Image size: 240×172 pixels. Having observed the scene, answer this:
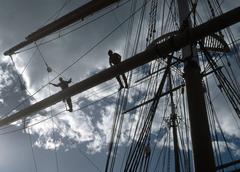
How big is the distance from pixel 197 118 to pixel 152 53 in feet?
8.19

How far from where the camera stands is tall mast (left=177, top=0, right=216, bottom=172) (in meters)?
4.78

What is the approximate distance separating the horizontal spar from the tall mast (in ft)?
1.02

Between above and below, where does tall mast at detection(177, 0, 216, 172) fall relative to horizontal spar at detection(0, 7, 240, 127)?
below

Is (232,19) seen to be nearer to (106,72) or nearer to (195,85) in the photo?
(195,85)

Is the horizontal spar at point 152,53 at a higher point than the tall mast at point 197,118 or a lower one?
higher

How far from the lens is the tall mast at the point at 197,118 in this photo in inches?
188

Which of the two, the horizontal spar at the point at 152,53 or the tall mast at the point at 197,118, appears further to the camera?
the horizontal spar at the point at 152,53

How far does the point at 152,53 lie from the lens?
736 centimetres

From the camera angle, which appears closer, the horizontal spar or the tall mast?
the tall mast

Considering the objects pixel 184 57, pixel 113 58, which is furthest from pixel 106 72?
pixel 184 57

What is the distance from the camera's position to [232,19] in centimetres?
679

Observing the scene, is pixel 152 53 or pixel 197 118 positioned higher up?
pixel 152 53

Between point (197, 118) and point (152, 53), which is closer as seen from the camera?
point (197, 118)

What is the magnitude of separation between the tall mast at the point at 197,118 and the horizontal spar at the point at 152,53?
1.02 feet
